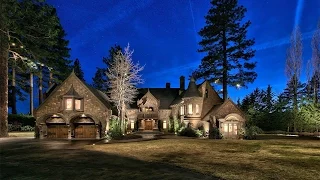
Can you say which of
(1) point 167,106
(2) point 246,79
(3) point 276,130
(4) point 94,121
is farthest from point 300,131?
(4) point 94,121

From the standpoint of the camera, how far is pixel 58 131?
2870 centimetres

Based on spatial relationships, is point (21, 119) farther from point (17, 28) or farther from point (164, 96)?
point (164, 96)

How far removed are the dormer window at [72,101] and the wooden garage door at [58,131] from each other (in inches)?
104

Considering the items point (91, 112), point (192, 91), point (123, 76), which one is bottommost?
point (91, 112)

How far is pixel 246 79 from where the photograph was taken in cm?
3719

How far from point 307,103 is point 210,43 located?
1671 centimetres

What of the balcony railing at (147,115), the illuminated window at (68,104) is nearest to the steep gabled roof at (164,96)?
the balcony railing at (147,115)

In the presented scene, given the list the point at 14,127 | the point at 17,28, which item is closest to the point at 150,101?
the point at 14,127

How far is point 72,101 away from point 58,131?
4276 millimetres

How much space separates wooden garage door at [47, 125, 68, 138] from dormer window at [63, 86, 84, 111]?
8.70 feet

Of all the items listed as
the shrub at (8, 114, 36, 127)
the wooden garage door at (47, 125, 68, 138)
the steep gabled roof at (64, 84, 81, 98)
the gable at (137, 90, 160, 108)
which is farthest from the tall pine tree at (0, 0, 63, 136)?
the gable at (137, 90, 160, 108)

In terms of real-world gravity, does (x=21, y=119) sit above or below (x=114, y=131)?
above

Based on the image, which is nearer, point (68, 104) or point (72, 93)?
point (72, 93)

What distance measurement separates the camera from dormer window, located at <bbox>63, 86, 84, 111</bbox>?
27641 millimetres
